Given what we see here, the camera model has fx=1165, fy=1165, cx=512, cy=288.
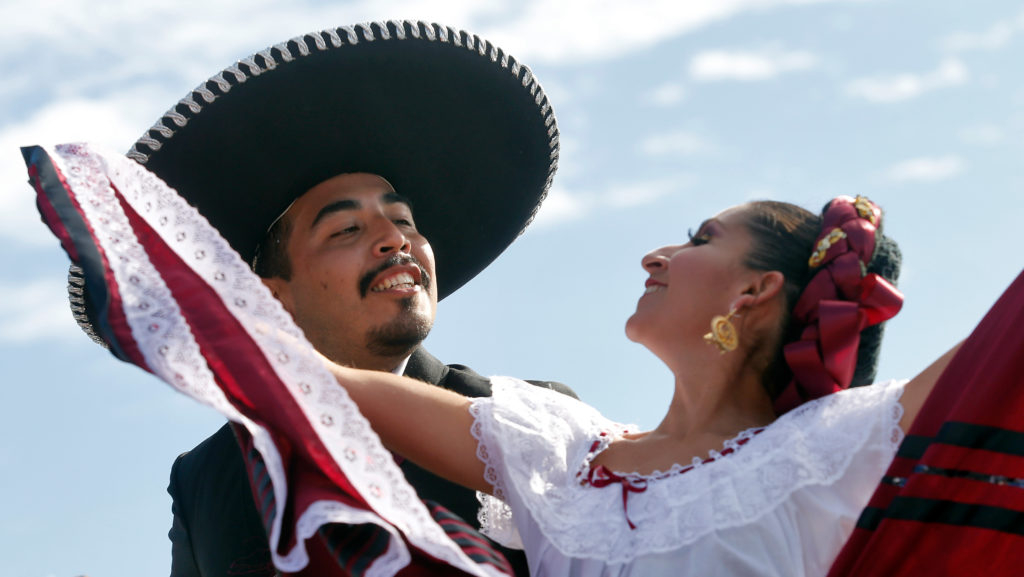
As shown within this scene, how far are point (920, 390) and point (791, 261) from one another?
1.93 feet

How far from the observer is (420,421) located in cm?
287

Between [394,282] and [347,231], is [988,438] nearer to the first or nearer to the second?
[394,282]

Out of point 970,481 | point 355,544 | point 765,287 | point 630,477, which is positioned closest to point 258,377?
point 355,544

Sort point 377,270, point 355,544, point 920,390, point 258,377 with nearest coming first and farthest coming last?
point 355,544 < point 258,377 < point 920,390 < point 377,270

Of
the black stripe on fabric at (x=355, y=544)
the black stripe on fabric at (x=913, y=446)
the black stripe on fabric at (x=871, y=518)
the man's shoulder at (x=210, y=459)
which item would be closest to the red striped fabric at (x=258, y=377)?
the black stripe on fabric at (x=355, y=544)

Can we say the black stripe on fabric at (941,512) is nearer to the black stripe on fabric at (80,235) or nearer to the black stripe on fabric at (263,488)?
the black stripe on fabric at (263,488)

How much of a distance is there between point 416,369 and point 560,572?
50.1 inches

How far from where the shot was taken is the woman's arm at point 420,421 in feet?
9.22

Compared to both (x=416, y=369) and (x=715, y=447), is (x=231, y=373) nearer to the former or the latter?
(x=715, y=447)

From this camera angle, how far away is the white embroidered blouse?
8.53ft

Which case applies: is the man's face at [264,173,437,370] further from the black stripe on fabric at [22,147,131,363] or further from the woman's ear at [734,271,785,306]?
the black stripe on fabric at [22,147,131,363]

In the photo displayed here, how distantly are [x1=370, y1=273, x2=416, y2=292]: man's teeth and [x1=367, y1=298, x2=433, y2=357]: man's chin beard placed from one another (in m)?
0.06

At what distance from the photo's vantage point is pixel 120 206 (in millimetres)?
2549

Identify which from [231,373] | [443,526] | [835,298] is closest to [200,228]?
[231,373]
